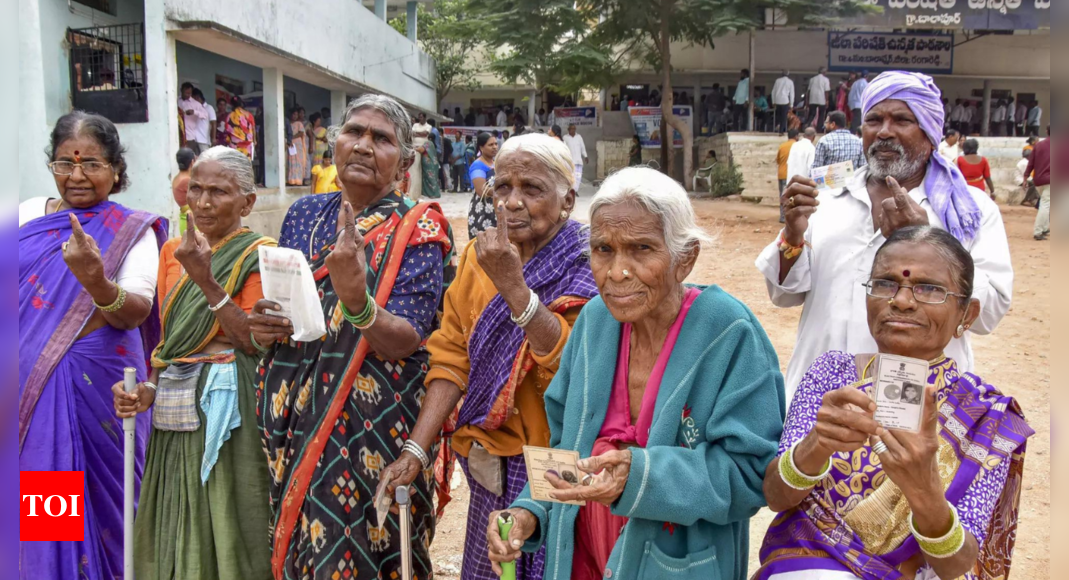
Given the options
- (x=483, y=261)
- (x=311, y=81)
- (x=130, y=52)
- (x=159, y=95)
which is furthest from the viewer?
(x=311, y=81)

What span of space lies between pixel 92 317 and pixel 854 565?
10.2 feet

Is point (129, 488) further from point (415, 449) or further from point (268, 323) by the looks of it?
point (415, 449)

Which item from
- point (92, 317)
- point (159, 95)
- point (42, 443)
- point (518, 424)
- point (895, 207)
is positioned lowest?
point (42, 443)

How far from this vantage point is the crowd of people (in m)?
2.01

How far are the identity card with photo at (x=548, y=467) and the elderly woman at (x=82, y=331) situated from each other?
83.3 inches

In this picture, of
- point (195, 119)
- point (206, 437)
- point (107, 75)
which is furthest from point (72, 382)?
point (195, 119)

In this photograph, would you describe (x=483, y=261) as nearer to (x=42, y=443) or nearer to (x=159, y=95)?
(x=42, y=443)

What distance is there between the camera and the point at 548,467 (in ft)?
6.61

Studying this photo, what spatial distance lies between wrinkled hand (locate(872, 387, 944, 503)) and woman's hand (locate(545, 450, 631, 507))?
59 centimetres

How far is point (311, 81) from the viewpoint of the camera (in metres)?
18.6

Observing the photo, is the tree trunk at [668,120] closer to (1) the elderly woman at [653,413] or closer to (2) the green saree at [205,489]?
(2) the green saree at [205,489]

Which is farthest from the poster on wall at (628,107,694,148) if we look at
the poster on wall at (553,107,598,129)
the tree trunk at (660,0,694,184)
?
the poster on wall at (553,107,598,129)

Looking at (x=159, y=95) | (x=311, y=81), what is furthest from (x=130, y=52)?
(x=311, y=81)

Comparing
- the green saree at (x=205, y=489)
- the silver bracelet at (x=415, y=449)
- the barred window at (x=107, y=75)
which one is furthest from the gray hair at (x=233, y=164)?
the barred window at (x=107, y=75)
